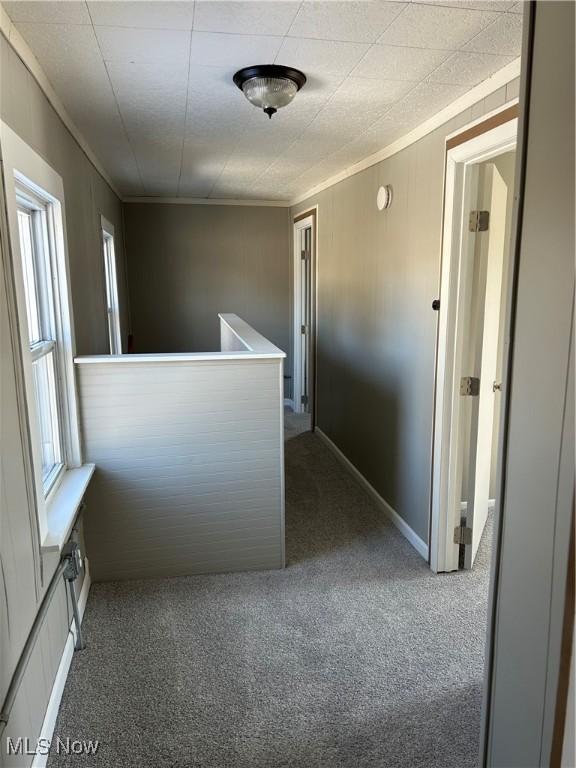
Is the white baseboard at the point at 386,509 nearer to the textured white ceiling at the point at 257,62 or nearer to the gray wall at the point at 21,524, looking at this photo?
the gray wall at the point at 21,524

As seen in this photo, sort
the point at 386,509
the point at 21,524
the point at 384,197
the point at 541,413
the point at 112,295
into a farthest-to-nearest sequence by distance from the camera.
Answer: the point at 112,295 < the point at 386,509 < the point at 384,197 < the point at 21,524 < the point at 541,413

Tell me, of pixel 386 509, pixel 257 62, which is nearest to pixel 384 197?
pixel 257 62

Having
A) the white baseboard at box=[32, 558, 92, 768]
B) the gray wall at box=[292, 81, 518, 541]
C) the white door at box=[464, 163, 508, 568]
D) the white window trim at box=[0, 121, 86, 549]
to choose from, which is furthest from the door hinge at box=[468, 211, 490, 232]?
the white baseboard at box=[32, 558, 92, 768]

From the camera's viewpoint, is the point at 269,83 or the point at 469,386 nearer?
the point at 269,83

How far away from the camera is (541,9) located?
956 millimetres

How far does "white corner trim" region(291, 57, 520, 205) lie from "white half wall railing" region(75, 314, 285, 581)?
1.34 meters

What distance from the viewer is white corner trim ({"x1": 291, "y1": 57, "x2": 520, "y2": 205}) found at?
6.66 feet

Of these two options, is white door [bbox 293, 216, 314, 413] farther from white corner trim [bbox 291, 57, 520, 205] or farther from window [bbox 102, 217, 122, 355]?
window [bbox 102, 217, 122, 355]

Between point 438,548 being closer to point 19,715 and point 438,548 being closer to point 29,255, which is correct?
point 19,715

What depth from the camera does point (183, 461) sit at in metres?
2.64

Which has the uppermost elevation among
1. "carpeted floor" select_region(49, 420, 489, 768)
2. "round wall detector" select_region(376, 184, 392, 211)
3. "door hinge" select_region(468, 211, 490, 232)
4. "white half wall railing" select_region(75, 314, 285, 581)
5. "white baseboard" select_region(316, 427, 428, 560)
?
"round wall detector" select_region(376, 184, 392, 211)

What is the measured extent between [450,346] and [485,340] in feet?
0.66

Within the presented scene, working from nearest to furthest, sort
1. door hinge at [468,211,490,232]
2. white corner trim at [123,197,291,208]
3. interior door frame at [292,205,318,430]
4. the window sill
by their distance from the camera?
the window sill
door hinge at [468,211,490,232]
interior door frame at [292,205,318,430]
white corner trim at [123,197,291,208]

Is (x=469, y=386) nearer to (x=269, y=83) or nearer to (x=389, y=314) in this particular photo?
(x=389, y=314)
